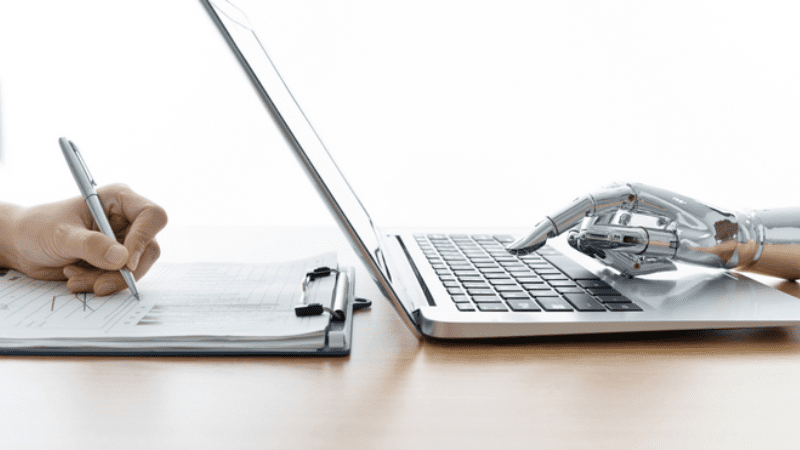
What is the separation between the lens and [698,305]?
49 centimetres

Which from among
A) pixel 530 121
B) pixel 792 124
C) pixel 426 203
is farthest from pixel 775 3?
pixel 426 203

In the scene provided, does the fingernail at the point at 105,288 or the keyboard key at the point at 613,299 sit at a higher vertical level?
the fingernail at the point at 105,288

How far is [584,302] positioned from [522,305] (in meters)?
0.06

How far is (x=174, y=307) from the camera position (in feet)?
1.57

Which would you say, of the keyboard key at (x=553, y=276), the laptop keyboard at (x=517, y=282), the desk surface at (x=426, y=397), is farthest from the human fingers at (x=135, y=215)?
the keyboard key at (x=553, y=276)

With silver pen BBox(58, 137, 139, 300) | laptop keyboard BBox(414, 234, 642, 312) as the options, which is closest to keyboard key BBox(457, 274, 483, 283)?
laptop keyboard BBox(414, 234, 642, 312)

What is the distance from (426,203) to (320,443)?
6.27ft

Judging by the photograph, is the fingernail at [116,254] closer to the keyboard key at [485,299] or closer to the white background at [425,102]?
the keyboard key at [485,299]

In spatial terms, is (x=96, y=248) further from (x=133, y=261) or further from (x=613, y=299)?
(x=613, y=299)

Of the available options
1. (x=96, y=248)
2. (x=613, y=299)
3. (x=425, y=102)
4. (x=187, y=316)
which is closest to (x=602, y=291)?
(x=613, y=299)

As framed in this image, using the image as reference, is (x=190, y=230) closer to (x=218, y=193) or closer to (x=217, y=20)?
(x=217, y=20)

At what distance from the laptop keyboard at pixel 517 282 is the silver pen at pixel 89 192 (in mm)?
326

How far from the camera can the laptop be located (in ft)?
1.26

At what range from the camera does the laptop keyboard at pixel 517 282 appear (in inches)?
18.6
